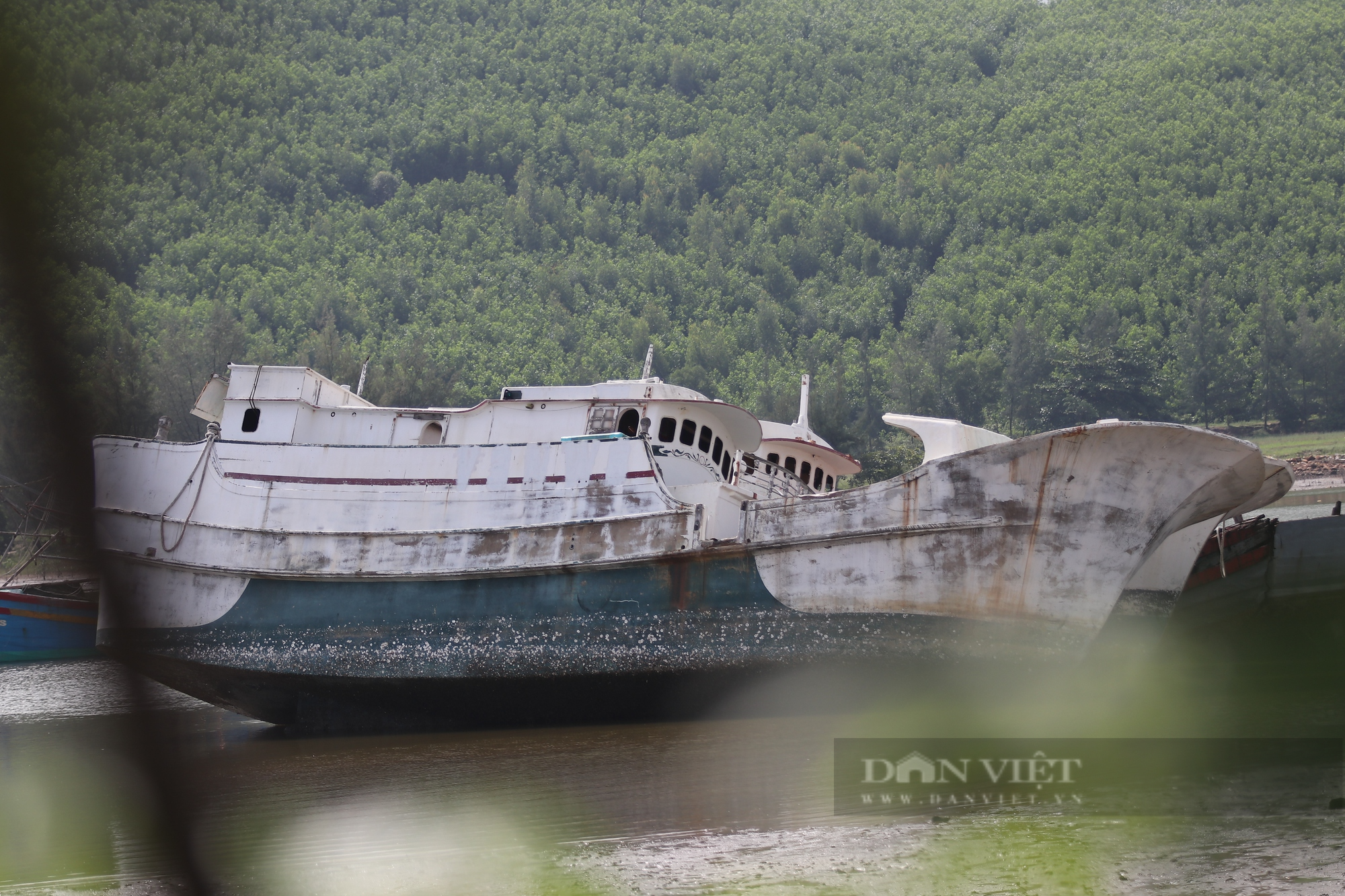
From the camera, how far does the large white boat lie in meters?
12.8

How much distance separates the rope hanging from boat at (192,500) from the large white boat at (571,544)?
0.03 metres

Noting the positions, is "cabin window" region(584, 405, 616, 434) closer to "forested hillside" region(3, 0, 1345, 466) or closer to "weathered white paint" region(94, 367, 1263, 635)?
"weathered white paint" region(94, 367, 1263, 635)

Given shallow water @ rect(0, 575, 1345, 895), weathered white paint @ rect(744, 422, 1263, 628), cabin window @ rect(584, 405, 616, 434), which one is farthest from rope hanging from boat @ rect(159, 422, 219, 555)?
weathered white paint @ rect(744, 422, 1263, 628)

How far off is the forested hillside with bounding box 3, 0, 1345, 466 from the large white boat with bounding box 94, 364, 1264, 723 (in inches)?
1029

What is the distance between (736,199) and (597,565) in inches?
3021

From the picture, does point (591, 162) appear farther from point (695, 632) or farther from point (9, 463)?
point (695, 632)

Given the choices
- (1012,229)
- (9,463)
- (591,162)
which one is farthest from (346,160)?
(9,463)

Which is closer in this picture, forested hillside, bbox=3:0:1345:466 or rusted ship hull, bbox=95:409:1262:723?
rusted ship hull, bbox=95:409:1262:723

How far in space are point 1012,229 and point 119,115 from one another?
57.4m

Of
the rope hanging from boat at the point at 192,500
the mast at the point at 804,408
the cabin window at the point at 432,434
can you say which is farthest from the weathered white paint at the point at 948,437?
the rope hanging from boat at the point at 192,500

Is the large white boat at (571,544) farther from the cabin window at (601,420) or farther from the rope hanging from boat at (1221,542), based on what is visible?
the rope hanging from boat at (1221,542)

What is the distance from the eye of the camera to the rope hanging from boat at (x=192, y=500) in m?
15.4

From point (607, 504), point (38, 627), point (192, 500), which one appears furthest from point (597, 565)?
point (38, 627)

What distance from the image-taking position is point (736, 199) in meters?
87.5
